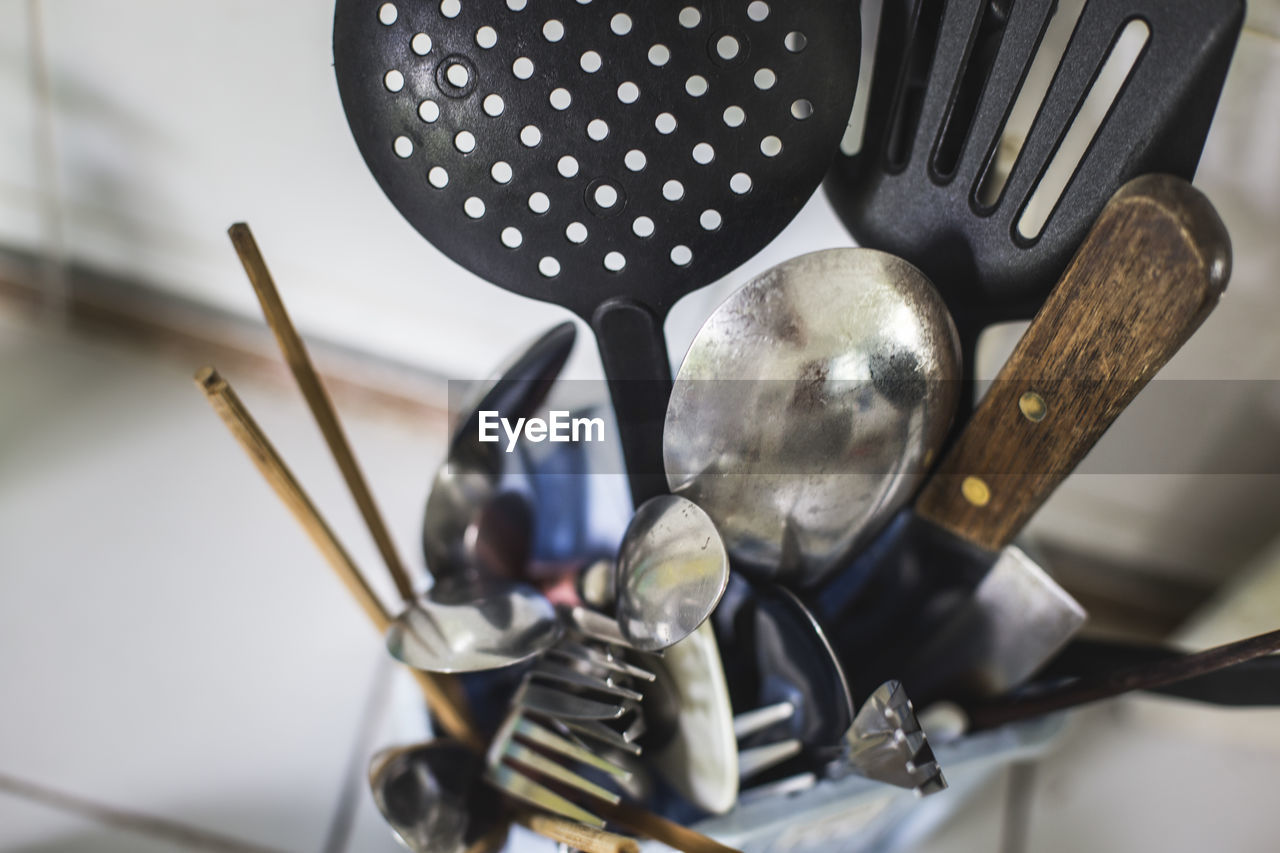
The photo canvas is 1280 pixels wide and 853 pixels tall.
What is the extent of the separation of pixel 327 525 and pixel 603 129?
0.58 ft

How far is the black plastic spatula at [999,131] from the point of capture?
0.28 m

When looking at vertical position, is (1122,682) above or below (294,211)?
below

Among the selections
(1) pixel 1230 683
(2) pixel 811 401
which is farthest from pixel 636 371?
(1) pixel 1230 683

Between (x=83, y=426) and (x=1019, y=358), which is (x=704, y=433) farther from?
(x=83, y=426)

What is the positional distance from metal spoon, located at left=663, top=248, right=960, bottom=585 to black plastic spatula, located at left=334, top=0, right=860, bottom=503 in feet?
0.10

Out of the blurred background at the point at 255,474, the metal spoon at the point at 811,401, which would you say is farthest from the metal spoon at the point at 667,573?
the blurred background at the point at 255,474

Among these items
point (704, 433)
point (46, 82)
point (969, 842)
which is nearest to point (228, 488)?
point (46, 82)

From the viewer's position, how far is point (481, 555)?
41 cm

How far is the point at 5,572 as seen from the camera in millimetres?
543

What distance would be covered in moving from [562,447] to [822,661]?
156 millimetres

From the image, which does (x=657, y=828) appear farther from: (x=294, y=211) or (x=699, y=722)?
(x=294, y=211)

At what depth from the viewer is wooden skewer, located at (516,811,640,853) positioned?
30cm

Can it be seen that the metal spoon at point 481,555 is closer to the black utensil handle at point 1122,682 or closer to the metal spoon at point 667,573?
the metal spoon at point 667,573

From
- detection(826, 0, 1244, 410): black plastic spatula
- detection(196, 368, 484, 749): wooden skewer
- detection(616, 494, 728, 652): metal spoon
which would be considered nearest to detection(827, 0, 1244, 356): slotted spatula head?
detection(826, 0, 1244, 410): black plastic spatula
